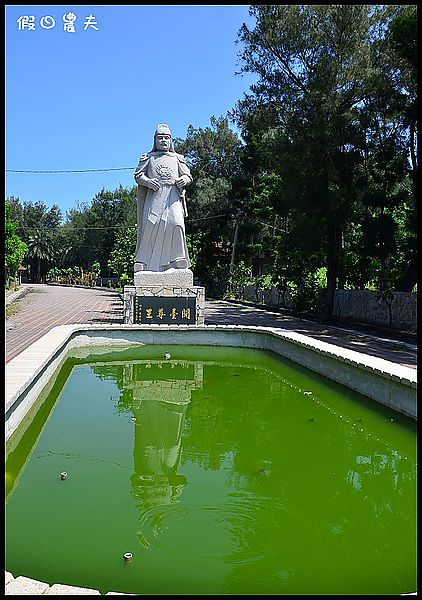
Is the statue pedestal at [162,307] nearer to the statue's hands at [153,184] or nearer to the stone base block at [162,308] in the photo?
the stone base block at [162,308]

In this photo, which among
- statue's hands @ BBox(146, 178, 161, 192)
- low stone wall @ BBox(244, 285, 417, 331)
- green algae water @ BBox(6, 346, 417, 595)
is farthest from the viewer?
low stone wall @ BBox(244, 285, 417, 331)

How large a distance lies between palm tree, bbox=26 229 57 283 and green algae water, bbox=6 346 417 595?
4843 centimetres

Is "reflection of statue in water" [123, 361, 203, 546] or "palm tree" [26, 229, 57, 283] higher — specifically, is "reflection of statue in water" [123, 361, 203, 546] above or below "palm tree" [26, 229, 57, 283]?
below

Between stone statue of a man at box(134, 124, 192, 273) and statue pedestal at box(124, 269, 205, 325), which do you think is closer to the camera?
statue pedestal at box(124, 269, 205, 325)

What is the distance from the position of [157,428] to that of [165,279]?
21.8 ft

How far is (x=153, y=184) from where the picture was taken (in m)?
11.3

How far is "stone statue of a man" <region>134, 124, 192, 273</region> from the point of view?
11391 mm

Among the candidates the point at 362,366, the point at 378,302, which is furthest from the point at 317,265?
the point at 362,366

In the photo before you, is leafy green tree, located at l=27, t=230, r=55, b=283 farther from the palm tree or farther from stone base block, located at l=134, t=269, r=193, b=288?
stone base block, located at l=134, t=269, r=193, b=288

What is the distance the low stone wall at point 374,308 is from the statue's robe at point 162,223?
174 inches

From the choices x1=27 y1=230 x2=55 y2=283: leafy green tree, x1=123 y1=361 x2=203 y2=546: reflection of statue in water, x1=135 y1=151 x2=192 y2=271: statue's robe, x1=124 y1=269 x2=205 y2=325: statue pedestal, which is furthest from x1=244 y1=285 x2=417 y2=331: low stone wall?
x1=27 y1=230 x2=55 y2=283: leafy green tree

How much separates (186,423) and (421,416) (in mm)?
1879

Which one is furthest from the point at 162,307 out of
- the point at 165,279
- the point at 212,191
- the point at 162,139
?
the point at 212,191

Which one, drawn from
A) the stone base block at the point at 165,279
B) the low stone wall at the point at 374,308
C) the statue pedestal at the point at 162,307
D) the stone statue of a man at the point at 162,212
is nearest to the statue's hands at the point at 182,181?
the stone statue of a man at the point at 162,212
